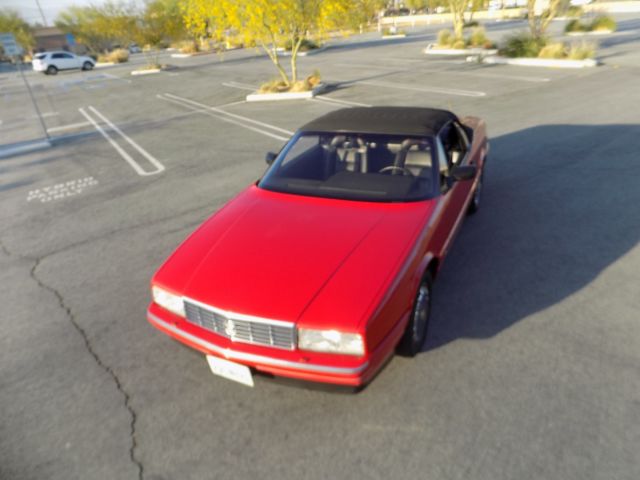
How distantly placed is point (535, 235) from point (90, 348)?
15.8 ft

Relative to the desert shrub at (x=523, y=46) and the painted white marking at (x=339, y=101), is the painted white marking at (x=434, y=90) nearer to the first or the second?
the painted white marking at (x=339, y=101)

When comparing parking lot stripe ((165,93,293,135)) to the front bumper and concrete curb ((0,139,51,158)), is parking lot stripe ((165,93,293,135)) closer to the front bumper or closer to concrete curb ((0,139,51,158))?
concrete curb ((0,139,51,158))

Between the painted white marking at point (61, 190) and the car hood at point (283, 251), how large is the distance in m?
5.20

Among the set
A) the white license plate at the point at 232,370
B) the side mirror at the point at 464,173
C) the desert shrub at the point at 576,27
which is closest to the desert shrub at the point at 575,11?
the desert shrub at the point at 576,27

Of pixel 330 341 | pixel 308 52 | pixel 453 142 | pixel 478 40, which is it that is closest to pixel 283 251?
pixel 330 341

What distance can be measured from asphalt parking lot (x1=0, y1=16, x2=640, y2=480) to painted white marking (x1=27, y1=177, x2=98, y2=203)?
6cm

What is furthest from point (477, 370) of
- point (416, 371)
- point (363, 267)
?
point (363, 267)

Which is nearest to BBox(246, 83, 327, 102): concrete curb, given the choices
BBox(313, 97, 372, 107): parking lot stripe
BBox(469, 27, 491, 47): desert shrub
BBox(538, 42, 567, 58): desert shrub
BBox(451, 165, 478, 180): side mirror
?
BBox(313, 97, 372, 107): parking lot stripe

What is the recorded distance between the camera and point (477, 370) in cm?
309

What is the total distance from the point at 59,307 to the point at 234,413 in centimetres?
250

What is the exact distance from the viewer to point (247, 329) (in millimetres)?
2561

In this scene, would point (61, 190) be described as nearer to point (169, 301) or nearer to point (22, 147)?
point (22, 147)

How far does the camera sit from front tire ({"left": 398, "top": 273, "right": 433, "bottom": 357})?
3.01 m

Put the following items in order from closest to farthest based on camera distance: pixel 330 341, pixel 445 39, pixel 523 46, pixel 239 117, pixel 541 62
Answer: pixel 330 341
pixel 239 117
pixel 541 62
pixel 523 46
pixel 445 39
